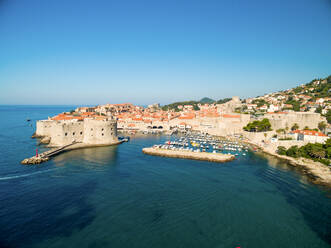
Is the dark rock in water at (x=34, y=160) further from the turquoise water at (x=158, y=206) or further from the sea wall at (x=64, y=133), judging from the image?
the sea wall at (x=64, y=133)

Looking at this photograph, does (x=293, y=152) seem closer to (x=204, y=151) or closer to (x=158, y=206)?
(x=204, y=151)

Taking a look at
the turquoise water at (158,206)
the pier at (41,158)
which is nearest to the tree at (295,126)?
the turquoise water at (158,206)

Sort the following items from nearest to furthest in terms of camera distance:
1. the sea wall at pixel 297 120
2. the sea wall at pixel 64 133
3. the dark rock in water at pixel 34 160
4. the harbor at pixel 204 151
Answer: the dark rock in water at pixel 34 160 < the harbor at pixel 204 151 < the sea wall at pixel 64 133 < the sea wall at pixel 297 120

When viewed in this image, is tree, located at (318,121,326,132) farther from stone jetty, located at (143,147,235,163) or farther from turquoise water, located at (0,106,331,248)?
stone jetty, located at (143,147,235,163)

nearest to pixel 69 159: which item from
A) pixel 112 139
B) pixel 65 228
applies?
pixel 112 139

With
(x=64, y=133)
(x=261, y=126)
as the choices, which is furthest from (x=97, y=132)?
(x=261, y=126)

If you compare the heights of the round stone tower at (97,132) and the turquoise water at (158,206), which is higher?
the round stone tower at (97,132)
